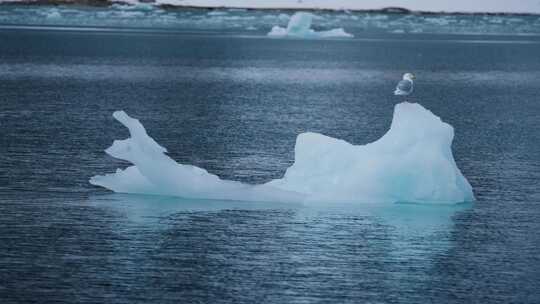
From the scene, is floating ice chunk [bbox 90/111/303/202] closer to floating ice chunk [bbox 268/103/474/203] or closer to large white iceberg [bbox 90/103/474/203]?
large white iceberg [bbox 90/103/474/203]

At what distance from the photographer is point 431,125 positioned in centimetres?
1628

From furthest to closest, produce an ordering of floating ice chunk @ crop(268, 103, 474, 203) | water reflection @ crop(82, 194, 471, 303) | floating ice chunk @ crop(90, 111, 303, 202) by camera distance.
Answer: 1. floating ice chunk @ crop(90, 111, 303, 202)
2. floating ice chunk @ crop(268, 103, 474, 203)
3. water reflection @ crop(82, 194, 471, 303)

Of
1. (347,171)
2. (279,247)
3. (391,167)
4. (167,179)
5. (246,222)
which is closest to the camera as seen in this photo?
(279,247)

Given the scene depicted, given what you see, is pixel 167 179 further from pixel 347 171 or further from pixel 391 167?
pixel 391 167

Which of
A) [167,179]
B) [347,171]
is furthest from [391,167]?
[167,179]

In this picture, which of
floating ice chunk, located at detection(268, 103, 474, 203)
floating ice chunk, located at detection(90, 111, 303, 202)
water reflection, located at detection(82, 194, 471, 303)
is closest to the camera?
water reflection, located at detection(82, 194, 471, 303)

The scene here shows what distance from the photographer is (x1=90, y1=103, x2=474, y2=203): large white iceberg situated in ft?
52.5

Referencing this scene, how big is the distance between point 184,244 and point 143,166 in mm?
2676

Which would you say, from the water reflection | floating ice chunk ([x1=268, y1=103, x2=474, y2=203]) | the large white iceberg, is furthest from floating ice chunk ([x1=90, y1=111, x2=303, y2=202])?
floating ice chunk ([x1=268, y1=103, x2=474, y2=203])

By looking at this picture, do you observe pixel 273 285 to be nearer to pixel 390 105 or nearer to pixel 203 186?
pixel 203 186

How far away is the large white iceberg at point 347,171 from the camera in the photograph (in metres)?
16.0

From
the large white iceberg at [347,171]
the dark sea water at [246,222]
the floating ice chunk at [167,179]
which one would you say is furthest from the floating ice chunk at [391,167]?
the floating ice chunk at [167,179]

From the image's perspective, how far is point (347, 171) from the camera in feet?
53.5

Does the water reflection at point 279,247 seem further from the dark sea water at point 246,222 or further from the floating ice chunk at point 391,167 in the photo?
the floating ice chunk at point 391,167
